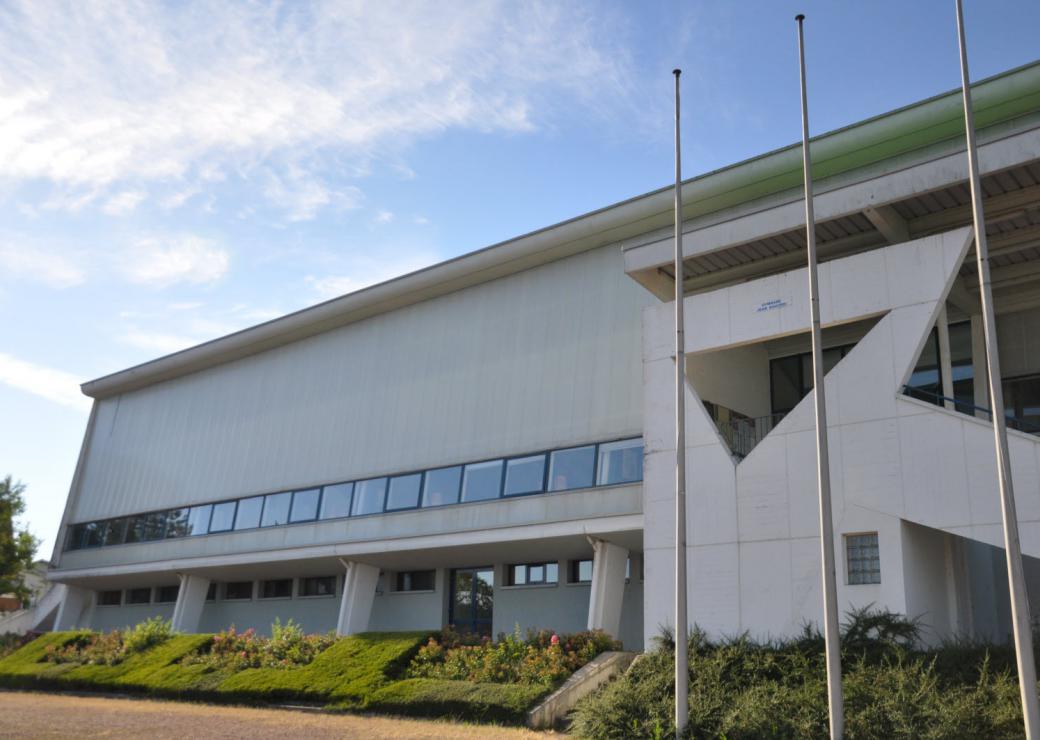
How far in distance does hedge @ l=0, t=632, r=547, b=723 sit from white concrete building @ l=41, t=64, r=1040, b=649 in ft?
11.9

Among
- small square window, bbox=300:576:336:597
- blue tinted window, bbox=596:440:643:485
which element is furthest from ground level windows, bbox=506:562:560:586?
small square window, bbox=300:576:336:597

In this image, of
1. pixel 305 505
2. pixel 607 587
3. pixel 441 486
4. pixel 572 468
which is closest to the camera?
pixel 607 587

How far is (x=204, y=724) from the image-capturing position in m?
20.1

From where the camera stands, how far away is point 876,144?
2289cm

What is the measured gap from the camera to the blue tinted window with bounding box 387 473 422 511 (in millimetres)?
30312

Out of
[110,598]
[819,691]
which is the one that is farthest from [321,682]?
[110,598]

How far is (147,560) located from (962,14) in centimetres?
3531

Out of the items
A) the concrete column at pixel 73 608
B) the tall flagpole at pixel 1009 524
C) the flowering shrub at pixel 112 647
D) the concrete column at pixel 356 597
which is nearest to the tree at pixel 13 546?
the concrete column at pixel 73 608

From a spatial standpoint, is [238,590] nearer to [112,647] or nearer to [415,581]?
[112,647]

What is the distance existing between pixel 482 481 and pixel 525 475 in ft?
5.61

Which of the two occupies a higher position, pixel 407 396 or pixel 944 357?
pixel 407 396

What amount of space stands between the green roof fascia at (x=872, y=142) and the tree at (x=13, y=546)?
39.2 metres

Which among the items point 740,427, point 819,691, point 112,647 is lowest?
point 819,691

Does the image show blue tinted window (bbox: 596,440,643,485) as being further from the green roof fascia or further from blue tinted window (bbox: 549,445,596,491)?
the green roof fascia
